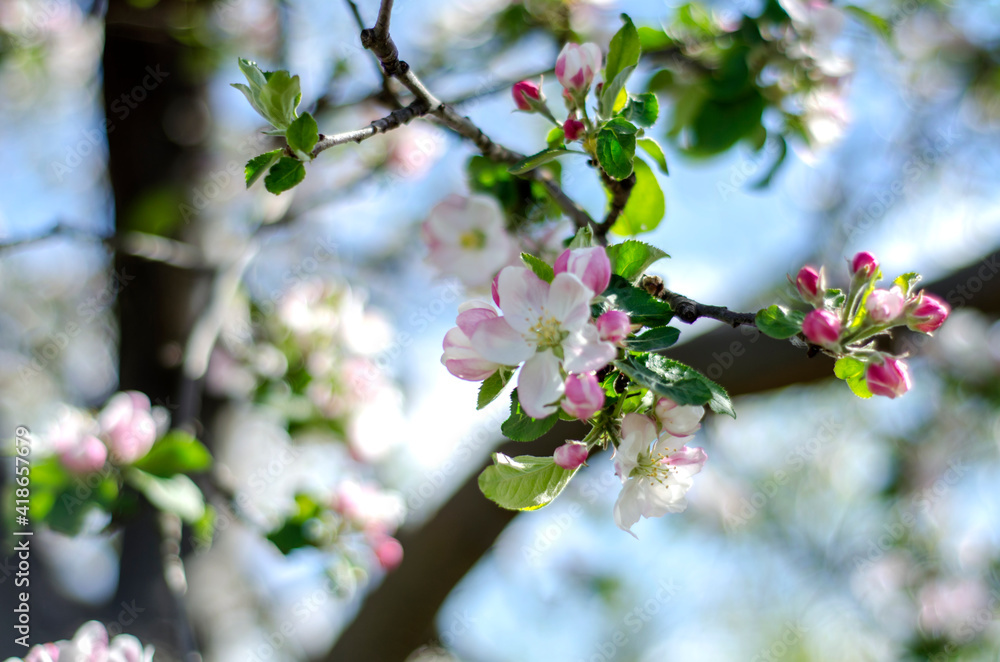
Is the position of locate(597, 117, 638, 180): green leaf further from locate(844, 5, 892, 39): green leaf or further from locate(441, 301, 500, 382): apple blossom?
locate(844, 5, 892, 39): green leaf

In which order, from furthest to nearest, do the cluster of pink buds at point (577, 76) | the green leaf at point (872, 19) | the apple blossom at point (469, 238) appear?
the green leaf at point (872, 19), the apple blossom at point (469, 238), the cluster of pink buds at point (577, 76)

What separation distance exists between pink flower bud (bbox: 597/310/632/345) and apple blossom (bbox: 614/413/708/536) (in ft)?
0.37

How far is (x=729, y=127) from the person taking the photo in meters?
1.34

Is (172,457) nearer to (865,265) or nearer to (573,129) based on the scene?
(573,129)

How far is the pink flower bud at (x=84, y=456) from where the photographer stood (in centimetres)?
120

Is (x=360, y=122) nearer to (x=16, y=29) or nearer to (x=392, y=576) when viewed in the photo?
(x=16, y=29)

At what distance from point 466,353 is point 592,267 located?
154 mm

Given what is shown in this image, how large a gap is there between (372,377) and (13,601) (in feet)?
3.32

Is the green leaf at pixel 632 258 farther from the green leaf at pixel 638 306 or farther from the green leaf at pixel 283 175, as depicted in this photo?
the green leaf at pixel 283 175

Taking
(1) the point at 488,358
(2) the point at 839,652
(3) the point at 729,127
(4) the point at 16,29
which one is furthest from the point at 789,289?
(2) the point at 839,652

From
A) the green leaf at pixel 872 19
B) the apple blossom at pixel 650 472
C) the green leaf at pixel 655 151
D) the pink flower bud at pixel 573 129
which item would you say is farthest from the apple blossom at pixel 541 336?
the green leaf at pixel 872 19

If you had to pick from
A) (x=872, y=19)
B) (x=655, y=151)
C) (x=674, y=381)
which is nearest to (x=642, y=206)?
(x=655, y=151)

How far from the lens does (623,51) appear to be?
0.74 metres

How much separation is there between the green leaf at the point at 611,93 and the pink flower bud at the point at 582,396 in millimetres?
362
